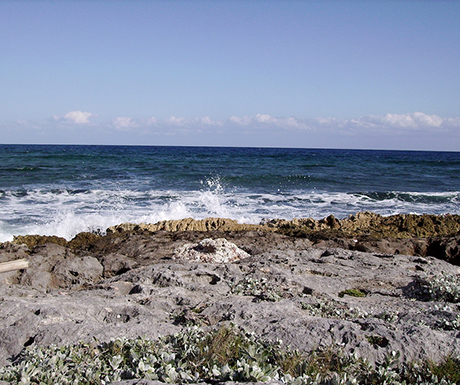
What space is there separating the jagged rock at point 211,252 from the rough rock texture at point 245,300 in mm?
91

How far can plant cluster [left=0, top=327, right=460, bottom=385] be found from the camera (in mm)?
2652

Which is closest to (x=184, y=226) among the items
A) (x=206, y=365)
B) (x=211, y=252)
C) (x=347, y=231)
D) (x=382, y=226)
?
(x=211, y=252)

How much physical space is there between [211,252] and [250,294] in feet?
6.18

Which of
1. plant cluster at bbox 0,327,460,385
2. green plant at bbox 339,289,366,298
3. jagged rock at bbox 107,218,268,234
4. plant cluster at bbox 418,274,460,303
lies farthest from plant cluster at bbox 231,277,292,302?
jagged rock at bbox 107,218,268,234

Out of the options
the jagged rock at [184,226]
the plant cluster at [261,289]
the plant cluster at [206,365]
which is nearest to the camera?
the plant cluster at [206,365]

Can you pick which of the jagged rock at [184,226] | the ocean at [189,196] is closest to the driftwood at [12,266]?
the jagged rock at [184,226]

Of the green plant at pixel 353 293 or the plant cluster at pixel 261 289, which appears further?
the green plant at pixel 353 293

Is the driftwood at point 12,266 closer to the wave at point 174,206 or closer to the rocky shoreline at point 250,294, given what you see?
the rocky shoreline at point 250,294

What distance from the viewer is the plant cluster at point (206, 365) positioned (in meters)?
2.65

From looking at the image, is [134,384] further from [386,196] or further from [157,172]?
[157,172]

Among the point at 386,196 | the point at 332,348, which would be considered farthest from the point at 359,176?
the point at 332,348

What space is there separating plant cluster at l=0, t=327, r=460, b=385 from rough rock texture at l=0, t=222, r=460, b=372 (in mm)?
195

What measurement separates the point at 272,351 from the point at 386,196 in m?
17.5

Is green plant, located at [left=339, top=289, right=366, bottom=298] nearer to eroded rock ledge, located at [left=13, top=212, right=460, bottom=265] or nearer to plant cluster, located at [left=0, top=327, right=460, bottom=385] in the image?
plant cluster, located at [left=0, top=327, right=460, bottom=385]
